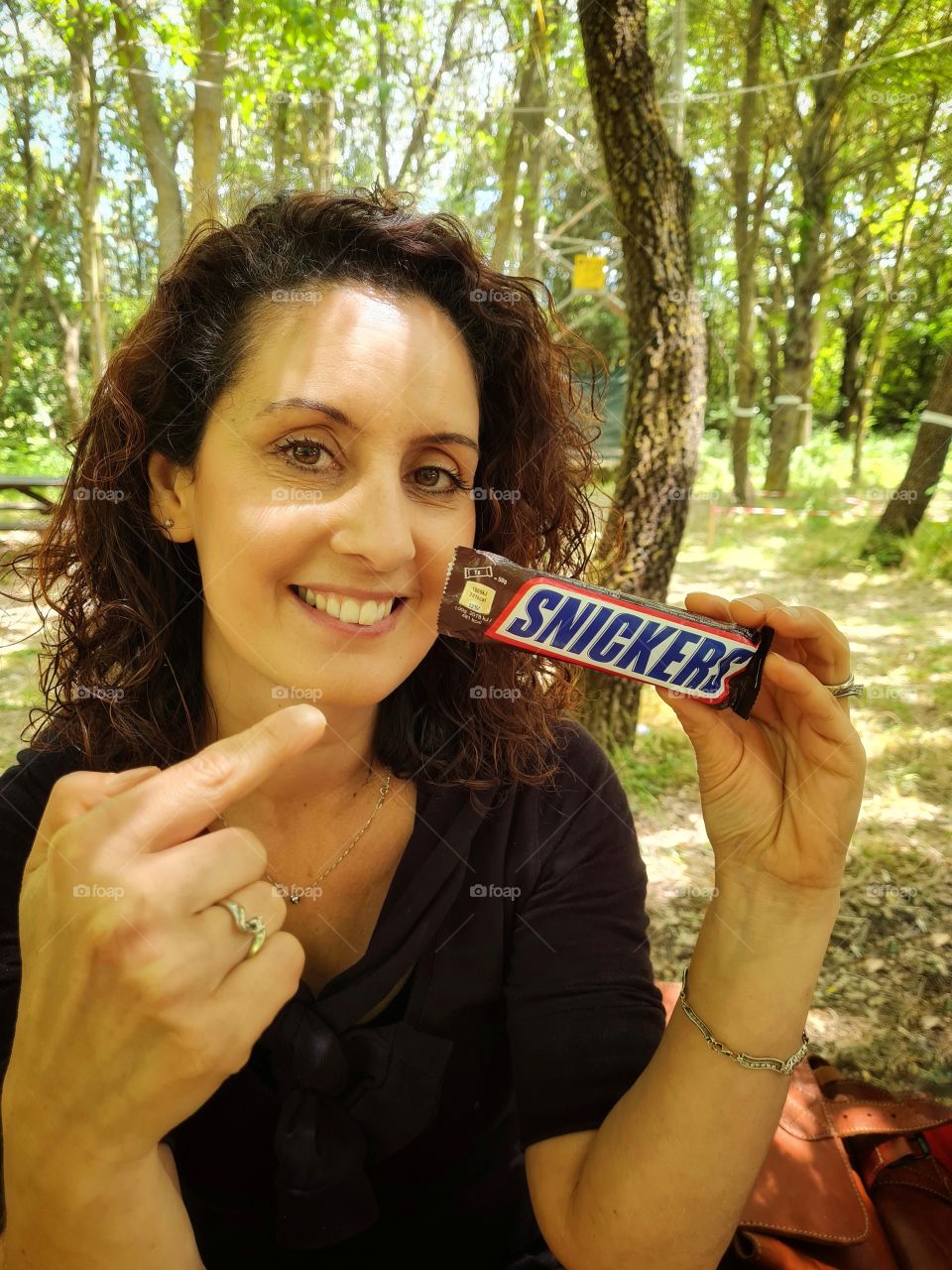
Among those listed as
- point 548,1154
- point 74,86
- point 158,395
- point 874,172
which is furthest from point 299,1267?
point 74,86

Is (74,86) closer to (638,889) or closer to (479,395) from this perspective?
(479,395)

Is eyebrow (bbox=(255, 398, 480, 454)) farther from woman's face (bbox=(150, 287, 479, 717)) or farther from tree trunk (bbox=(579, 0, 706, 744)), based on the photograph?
tree trunk (bbox=(579, 0, 706, 744))

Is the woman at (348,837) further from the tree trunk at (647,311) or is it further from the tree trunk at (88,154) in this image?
the tree trunk at (88,154)

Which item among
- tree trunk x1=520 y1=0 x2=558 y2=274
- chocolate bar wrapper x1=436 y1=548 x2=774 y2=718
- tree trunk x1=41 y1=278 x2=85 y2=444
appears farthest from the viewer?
tree trunk x1=41 y1=278 x2=85 y2=444

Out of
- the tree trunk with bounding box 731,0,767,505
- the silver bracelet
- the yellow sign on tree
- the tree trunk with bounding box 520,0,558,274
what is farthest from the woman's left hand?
the tree trunk with bounding box 520,0,558,274

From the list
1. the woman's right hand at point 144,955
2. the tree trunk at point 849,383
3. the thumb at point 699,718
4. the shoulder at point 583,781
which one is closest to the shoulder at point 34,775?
the woman's right hand at point 144,955

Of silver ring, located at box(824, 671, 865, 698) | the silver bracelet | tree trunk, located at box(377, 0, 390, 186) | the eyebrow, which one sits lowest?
the silver bracelet
